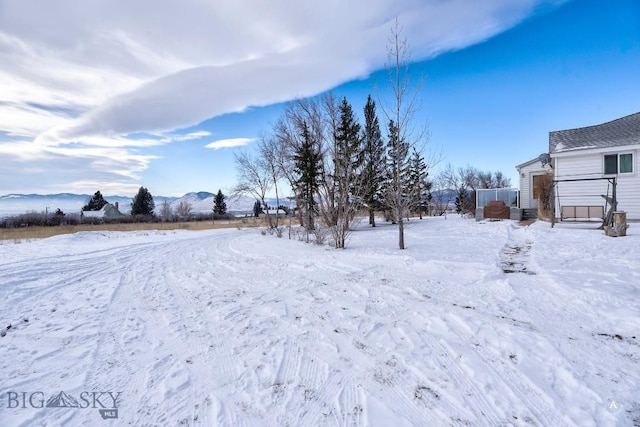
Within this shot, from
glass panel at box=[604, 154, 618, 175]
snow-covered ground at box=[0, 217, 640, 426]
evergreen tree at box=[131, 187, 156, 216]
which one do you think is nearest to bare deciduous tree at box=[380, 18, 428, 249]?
snow-covered ground at box=[0, 217, 640, 426]

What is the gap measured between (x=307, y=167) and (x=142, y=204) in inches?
2190

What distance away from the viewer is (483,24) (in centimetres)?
998

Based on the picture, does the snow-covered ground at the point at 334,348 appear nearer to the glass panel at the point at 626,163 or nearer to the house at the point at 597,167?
the house at the point at 597,167

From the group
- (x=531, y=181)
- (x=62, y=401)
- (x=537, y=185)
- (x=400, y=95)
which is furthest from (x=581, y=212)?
(x=62, y=401)

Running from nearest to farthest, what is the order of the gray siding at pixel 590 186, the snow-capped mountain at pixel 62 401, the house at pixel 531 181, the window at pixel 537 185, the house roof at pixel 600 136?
the snow-capped mountain at pixel 62 401
the gray siding at pixel 590 186
the house roof at pixel 600 136
the window at pixel 537 185
the house at pixel 531 181

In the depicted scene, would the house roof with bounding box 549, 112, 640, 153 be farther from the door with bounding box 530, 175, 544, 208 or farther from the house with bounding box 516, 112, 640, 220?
the door with bounding box 530, 175, 544, 208

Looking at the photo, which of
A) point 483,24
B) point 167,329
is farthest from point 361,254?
point 483,24

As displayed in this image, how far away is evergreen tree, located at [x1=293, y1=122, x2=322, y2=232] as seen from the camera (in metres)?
20.1

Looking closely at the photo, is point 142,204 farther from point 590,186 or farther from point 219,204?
point 590,186

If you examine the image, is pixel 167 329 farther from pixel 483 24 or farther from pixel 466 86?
pixel 466 86

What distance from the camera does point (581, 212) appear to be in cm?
1468

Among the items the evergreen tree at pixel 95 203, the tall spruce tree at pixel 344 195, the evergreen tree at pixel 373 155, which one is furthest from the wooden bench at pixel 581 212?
the evergreen tree at pixel 95 203

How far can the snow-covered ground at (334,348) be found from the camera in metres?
2.20

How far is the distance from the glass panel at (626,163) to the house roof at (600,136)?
2.22 feet
